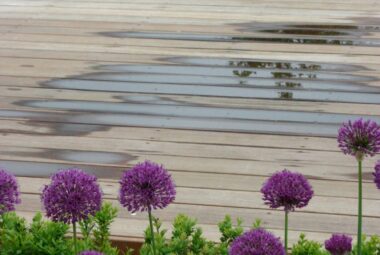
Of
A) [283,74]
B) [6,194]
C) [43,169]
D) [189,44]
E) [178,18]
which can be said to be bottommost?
[6,194]

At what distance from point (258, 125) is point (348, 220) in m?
1.14

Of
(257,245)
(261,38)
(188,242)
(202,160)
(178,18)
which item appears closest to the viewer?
(257,245)

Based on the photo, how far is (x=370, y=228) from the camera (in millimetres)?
3193

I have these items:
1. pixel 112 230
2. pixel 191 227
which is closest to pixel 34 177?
pixel 112 230

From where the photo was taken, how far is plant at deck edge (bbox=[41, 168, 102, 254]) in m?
1.90

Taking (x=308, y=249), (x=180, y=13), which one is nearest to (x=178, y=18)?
(x=180, y=13)

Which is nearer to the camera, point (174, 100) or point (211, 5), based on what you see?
point (174, 100)

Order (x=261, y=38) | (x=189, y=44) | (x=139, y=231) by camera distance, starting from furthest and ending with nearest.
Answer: (x=261, y=38)
(x=189, y=44)
(x=139, y=231)

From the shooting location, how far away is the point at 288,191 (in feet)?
6.08

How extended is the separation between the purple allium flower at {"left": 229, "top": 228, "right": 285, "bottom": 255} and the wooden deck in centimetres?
138

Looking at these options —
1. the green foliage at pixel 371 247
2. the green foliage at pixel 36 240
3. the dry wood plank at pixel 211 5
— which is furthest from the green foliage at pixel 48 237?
the dry wood plank at pixel 211 5

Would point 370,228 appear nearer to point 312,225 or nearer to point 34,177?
point 312,225

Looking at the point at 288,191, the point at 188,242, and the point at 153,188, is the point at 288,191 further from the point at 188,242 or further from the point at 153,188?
the point at 188,242

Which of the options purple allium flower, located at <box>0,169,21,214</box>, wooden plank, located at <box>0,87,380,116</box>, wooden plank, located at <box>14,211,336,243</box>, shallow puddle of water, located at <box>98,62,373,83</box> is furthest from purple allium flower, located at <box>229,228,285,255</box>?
shallow puddle of water, located at <box>98,62,373,83</box>
